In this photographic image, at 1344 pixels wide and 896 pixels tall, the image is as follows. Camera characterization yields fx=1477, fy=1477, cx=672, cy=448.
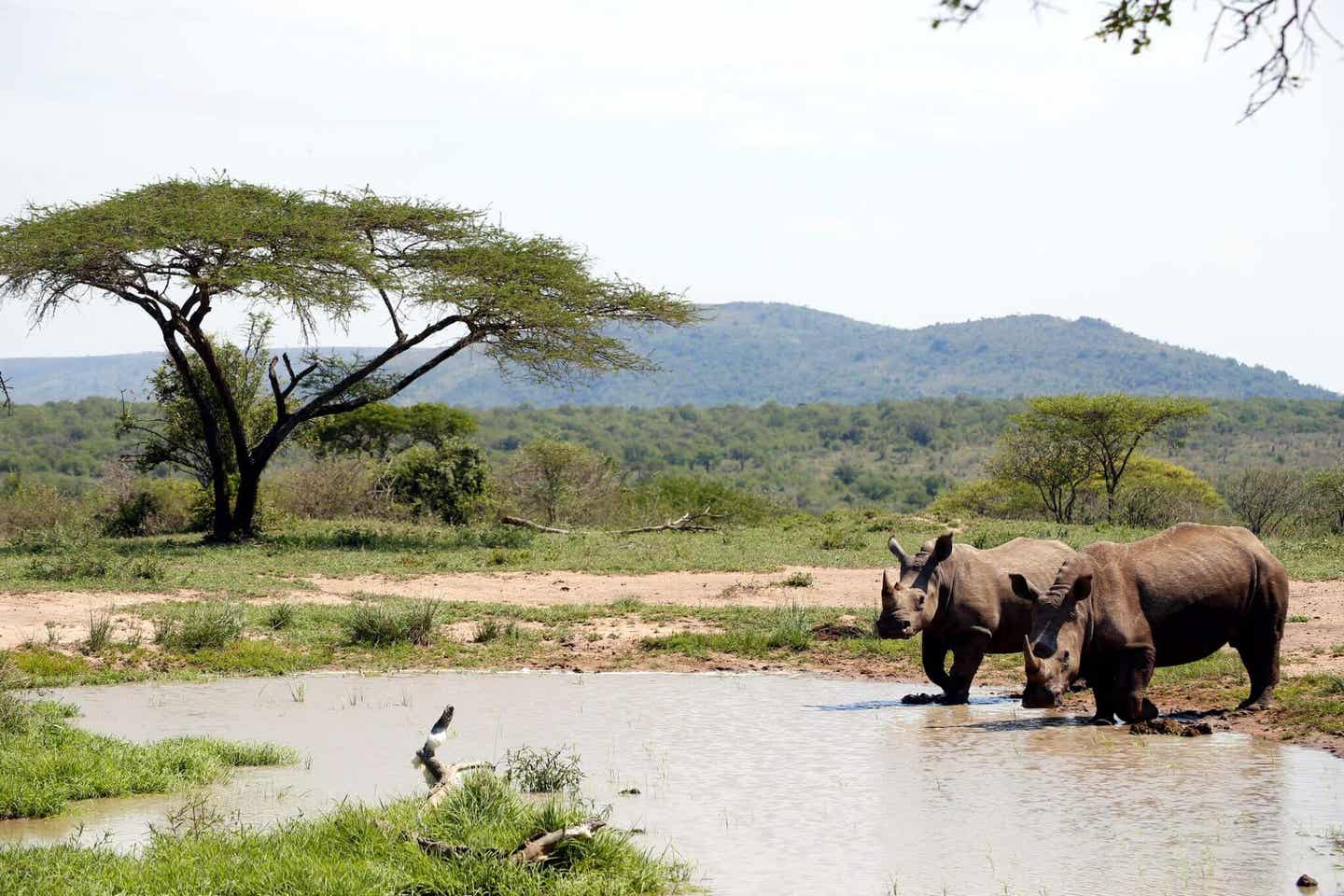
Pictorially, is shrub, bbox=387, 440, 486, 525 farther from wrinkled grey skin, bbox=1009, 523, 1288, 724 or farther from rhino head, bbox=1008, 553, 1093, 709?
rhino head, bbox=1008, 553, 1093, 709

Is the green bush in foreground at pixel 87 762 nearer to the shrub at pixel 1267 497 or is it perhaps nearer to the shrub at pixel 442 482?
the shrub at pixel 442 482

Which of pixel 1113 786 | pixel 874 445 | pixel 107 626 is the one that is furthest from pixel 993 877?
pixel 874 445

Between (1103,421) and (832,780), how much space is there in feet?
130

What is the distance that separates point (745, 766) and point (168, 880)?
4393 millimetres

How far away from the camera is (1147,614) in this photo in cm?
1121

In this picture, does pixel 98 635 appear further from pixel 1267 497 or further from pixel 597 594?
pixel 1267 497

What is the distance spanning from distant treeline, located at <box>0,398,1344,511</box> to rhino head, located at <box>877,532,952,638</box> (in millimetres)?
55138

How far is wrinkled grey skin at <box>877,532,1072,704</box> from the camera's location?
39.3 ft

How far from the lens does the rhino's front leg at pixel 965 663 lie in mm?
12383

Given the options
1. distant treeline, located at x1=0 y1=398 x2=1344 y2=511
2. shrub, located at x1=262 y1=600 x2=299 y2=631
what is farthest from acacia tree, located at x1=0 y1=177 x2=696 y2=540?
distant treeline, located at x1=0 y1=398 x2=1344 y2=511

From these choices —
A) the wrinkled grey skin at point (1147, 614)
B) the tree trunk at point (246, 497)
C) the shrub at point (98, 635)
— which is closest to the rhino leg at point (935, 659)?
the wrinkled grey skin at point (1147, 614)

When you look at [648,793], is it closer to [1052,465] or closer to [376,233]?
[376,233]

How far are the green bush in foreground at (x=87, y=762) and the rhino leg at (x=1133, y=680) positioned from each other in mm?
6115

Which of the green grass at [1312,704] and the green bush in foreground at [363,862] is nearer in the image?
the green bush in foreground at [363,862]
